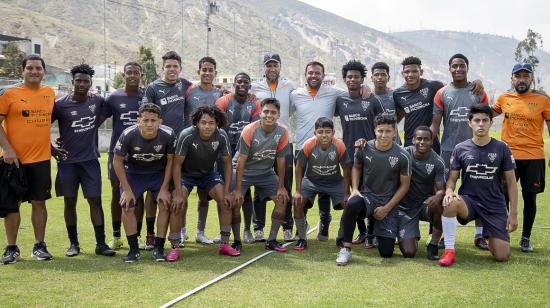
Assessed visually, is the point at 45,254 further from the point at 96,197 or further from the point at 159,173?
the point at 159,173

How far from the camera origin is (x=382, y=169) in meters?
7.18

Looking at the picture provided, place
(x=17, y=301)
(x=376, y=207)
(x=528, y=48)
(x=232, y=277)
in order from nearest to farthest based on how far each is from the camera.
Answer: (x=17, y=301) < (x=232, y=277) < (x=376, y=207) < (x=528, y=48)

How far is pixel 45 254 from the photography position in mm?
6930

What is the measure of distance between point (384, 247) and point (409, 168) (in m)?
1.02

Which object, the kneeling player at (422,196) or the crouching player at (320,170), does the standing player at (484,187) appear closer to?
the kneeling player at (422,196)

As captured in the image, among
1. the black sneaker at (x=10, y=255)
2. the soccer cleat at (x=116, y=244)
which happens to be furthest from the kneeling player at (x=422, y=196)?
the black sneaker at (x=10, y=255)

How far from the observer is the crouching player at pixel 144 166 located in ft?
22.5

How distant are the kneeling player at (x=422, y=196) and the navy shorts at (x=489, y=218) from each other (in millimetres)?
339

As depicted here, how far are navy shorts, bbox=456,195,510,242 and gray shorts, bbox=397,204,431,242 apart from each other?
1.65 ft

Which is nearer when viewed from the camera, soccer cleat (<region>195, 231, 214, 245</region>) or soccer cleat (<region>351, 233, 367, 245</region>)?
soccer cleat (<region>351, 233, 367, 245</region>)

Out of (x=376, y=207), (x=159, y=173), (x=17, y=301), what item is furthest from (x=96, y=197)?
(x=376, y=207)

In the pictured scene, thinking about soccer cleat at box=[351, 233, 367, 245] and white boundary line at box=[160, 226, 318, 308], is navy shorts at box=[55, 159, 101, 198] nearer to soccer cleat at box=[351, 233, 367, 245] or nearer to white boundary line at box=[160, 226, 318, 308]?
white boundary line at box=[160, 226, 318, 308]

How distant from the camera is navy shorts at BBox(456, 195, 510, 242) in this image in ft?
22.4

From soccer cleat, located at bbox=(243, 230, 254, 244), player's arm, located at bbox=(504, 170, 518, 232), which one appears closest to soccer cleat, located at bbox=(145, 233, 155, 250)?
soccer cleat, located at bbox=(243, 230, 254, 244)
